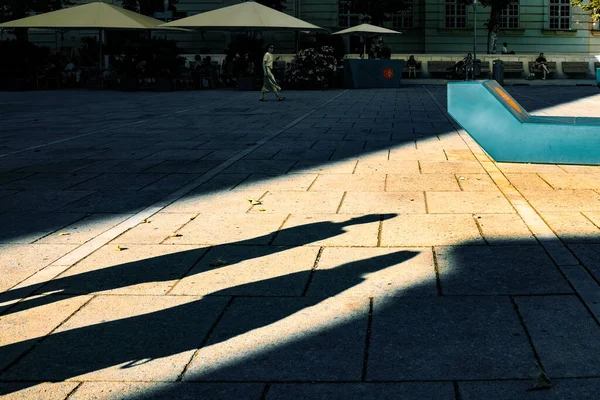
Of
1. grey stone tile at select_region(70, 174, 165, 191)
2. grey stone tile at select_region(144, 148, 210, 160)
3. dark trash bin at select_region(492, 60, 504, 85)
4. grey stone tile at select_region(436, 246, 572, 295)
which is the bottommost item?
grey stone tile at select_region(436, 246, 572, 295)

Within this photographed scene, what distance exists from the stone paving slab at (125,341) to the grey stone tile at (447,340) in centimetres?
85

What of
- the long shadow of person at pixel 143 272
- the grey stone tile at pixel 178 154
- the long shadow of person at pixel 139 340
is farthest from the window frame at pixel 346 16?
the long shadow of person at pixel 139 340

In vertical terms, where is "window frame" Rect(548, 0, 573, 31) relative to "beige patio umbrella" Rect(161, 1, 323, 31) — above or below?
above

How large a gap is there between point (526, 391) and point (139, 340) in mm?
1727

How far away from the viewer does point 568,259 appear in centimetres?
503

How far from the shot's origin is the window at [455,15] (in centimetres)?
4347

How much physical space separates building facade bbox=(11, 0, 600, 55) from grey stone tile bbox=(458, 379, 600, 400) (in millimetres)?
40283

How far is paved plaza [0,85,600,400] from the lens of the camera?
338 centimetres

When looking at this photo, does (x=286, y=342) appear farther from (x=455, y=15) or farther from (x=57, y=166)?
(x=455, y=15)

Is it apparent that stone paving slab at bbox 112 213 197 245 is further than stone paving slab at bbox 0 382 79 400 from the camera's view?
Yes

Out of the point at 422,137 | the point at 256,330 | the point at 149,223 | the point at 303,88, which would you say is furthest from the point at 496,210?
the point at 303,88

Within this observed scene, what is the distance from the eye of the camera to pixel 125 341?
3.81 m

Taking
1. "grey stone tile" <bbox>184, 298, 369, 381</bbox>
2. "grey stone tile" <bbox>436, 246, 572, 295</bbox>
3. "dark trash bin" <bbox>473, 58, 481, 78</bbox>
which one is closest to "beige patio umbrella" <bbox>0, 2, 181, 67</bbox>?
"dark trash bin" <bbox>473, 58, 481, 78</bbox>

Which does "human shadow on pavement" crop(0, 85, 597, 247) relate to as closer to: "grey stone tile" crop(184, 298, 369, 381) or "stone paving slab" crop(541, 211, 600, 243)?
"grey stone tile" crop(184, 298, 369, 381)
